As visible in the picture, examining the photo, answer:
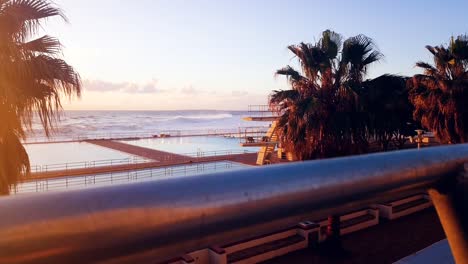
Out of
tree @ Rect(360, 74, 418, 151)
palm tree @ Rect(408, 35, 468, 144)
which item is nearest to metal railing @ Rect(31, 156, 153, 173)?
tree @ Rect(360, 74, 418, 151)

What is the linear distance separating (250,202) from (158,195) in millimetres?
244

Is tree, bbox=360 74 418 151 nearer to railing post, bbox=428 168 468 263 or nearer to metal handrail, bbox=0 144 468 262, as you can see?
railing post, bbox=428 168 468 263

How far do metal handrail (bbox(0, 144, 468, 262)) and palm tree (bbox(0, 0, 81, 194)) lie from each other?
327 centimetres

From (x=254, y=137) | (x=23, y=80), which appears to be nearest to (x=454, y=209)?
(x=23, y=80)

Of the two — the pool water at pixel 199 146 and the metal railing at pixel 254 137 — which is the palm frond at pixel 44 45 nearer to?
the metal railing at pixel 254 137

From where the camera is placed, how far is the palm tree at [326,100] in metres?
7.12

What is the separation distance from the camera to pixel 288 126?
24.8 ft

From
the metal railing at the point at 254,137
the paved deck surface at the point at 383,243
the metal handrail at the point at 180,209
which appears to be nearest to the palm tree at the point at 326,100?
the paved deck surface at the point at 383,243

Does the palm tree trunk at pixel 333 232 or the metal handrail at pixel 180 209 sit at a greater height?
the metal handrail at pixel 180 209

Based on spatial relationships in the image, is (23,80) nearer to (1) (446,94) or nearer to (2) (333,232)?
(2) (333,232)

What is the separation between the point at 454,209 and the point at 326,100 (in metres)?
5.91

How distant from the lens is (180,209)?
0.87 meters

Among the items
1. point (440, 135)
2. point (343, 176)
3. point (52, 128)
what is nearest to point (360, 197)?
point (343, 176)

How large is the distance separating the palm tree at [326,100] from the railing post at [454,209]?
549 cm
